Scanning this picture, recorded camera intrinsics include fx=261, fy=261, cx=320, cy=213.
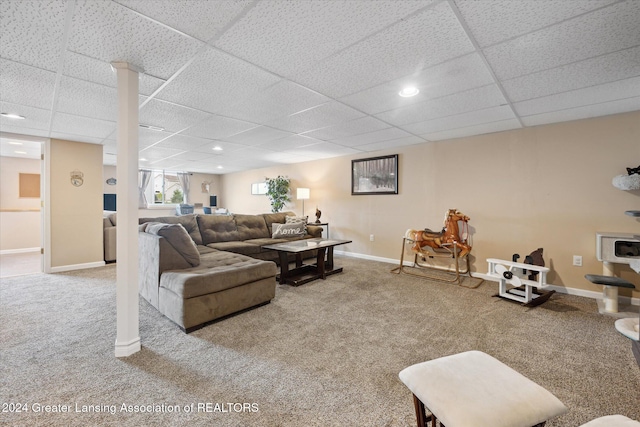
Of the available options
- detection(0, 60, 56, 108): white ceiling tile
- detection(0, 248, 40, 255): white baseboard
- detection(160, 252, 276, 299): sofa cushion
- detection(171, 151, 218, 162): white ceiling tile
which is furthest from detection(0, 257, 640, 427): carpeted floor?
detection(0, 248, 40, 255): white baseboard

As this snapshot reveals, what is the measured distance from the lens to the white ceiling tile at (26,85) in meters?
2.02

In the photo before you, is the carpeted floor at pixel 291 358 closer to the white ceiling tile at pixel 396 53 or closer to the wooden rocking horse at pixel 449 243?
the wooden rocking horse at pixel 449 243

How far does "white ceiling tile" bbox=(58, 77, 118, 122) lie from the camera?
2309 mm

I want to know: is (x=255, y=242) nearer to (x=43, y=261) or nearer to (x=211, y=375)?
(x=211, y=375)

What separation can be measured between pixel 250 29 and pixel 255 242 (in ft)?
11.1

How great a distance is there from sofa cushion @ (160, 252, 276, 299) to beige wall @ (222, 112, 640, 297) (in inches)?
116

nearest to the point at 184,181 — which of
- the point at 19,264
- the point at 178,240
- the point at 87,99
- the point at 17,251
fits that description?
the point at 17,251

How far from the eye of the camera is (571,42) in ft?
5.48

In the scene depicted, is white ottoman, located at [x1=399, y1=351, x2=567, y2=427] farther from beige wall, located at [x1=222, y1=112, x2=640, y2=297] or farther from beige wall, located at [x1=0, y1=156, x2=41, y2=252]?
beige wall, located at [x1=0, y1=156, x2=41, y2=252]

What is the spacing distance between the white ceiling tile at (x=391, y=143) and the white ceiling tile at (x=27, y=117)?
14.0 feet

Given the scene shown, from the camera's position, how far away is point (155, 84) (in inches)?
90.5

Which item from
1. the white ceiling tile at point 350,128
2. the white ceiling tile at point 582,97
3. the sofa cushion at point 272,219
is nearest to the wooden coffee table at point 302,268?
the sofa cushion at point 272,219

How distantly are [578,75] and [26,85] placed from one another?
183 inches

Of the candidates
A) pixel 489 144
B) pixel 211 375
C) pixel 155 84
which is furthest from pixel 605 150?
pixel 155 84
